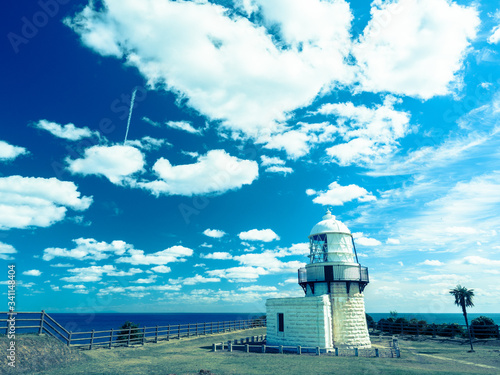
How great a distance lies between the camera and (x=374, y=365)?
695 inches

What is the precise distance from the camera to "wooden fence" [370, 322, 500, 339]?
29.1 metres

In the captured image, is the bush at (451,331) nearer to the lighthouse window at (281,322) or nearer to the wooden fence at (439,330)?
the wooden fence at (439,330)

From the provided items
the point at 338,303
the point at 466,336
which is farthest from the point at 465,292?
the point at 338,303

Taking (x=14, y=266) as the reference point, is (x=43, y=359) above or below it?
below

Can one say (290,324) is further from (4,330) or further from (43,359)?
(4,330)

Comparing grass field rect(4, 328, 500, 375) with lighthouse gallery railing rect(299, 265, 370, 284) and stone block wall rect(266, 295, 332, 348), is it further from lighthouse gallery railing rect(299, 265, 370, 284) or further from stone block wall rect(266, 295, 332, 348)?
lighthouse gallery railing rect(299, 265, 370, 284)

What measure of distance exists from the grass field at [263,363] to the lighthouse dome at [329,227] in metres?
10.1

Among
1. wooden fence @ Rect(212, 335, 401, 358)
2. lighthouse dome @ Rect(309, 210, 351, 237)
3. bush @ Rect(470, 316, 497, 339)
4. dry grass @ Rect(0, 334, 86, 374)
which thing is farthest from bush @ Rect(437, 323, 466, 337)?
dry grass @ Rect(0, 334, 86, 374)

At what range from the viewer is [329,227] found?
27.9 m

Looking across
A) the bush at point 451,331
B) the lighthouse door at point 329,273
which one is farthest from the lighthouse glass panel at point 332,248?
the bush at point 451,331

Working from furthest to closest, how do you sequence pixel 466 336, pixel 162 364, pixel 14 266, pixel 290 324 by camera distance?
pixel 466 336 < pixel 290 324 < pixel 162 364 < pixel 14 266

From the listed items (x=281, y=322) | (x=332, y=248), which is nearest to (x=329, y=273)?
(x=332, y=248)

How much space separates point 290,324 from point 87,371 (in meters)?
15.2

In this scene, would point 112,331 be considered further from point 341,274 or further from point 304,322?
point 341,274
